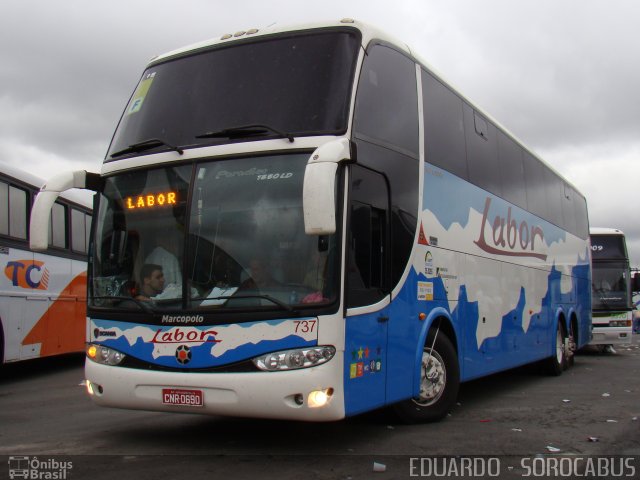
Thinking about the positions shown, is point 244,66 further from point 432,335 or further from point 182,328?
point 432,335

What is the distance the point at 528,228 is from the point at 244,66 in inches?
263

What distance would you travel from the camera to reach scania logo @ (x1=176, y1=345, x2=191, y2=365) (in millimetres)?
5980

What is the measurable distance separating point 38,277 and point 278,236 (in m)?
7.67

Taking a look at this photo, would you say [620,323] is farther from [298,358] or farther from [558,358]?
[298,358]

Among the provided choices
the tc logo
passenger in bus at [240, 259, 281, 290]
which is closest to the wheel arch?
passenger in bus at [240, 259, 281, 290]

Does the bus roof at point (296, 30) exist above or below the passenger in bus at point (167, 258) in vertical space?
above

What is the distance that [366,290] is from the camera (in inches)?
246

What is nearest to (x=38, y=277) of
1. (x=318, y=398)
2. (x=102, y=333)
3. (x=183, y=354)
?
(x=102, y=333)

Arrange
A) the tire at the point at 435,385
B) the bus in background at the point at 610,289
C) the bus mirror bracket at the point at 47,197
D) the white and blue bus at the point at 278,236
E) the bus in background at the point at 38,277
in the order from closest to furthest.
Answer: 1. the white and blue bus at the point at 278,236
2. the bus mirror bracket at the point at 47,197
3. the tire at the point at 435,385
4. the bus in background at the point at 38,277
5. the bus in background at the point at 610,289

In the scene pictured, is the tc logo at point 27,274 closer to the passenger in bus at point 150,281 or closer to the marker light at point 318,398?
the passenger in bus at point 150,281

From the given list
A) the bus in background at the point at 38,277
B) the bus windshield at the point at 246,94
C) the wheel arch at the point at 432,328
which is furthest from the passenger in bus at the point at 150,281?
the bus in background at the point at 38,277

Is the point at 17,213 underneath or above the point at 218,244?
above

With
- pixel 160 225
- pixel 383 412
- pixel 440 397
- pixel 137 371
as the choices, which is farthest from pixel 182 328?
pixel 440 397

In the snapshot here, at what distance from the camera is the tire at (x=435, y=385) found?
24.5 ft
